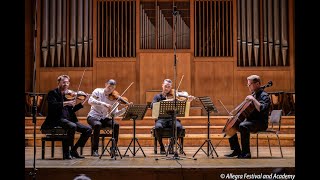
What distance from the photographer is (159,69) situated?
1119cm

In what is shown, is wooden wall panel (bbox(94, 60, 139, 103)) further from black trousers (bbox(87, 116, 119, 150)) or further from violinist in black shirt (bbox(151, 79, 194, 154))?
black trousers (bbox(87, 116, 119, 150))

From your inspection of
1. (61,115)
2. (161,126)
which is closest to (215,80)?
(161,126)

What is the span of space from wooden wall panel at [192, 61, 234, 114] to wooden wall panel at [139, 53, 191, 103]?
0.26 m

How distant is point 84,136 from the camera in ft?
23.5

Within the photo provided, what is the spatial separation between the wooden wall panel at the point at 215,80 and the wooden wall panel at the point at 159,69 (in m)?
0.26

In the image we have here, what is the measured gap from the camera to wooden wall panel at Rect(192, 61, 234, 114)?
36.9 feet

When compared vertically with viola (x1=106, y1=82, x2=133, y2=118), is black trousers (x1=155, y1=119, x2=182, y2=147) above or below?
below

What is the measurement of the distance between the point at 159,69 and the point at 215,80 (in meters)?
1.37

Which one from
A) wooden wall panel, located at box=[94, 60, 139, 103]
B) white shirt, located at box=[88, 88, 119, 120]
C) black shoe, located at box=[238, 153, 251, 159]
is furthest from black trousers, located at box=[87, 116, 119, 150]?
wooden wall panel, located at box=[94, 60, 139, 103]

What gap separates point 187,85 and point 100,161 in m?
5.16
